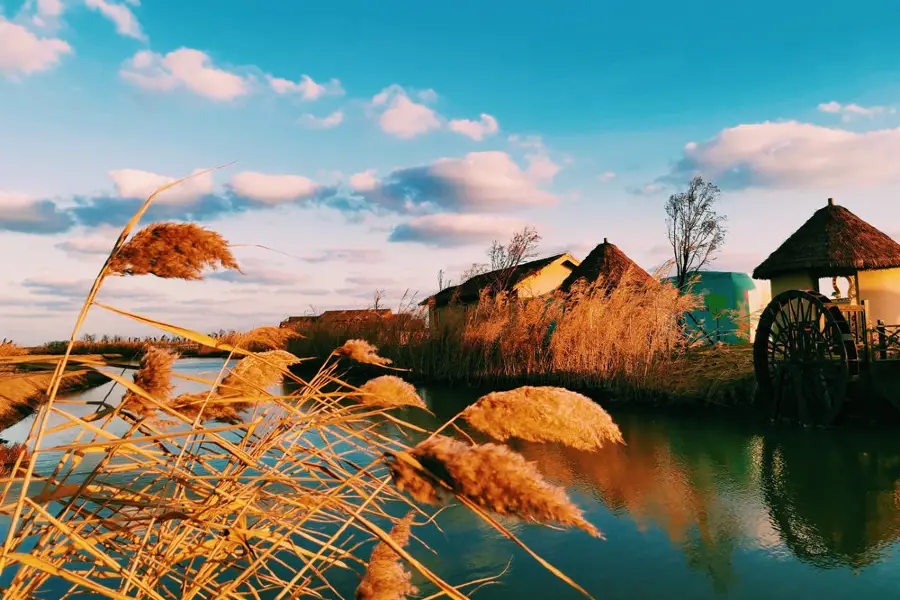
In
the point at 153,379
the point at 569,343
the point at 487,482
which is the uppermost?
the point at 153,379

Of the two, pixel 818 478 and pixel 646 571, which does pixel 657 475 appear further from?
pixel 646 571

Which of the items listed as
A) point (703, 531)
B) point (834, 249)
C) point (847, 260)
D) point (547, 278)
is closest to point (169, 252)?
point (703, 531)

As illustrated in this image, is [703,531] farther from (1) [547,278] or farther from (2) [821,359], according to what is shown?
(1) [547,278]

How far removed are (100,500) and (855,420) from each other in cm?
1056

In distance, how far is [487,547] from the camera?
11.7ft

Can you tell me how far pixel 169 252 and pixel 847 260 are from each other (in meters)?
17.5

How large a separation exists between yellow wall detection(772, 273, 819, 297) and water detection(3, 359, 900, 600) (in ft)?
34.0

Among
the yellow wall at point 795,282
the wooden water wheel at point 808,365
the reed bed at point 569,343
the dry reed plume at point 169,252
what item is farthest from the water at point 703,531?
the yellow wall at point 795,282

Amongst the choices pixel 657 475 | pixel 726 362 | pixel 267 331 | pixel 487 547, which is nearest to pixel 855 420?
pixel 726 362

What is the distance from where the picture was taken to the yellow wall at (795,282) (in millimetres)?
16078

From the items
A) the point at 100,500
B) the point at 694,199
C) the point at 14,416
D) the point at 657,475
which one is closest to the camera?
the point at 100,500

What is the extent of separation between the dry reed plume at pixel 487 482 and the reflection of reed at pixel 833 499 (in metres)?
3.57

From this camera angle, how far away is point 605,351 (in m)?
10.4

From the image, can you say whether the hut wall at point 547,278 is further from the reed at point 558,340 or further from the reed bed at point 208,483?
the reed bed at point 208,483
